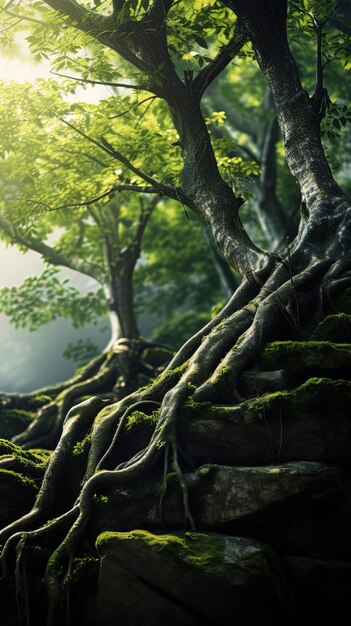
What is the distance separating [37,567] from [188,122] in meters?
6.51

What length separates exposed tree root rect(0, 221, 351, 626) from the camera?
16.0 feet

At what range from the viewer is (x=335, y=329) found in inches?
226

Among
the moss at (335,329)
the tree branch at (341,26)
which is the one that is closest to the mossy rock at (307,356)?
the moss at (335,329)

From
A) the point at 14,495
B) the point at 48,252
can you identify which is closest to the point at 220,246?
the point at 14,495

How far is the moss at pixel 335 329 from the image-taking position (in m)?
5.66

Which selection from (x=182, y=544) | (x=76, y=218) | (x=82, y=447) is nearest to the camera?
(x=182, y=544)

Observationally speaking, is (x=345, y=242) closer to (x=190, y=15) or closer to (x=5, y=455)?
(x=190, y=15)

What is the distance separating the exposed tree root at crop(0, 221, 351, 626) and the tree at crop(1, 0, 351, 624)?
Result: 0.04 ft

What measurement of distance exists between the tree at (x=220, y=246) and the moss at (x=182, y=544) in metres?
0.23

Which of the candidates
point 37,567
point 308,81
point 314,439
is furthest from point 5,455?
point 308,81

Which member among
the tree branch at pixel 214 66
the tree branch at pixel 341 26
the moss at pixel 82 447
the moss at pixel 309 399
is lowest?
the moss at pixel 309 399

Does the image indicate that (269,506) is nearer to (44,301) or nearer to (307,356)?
(307,356)

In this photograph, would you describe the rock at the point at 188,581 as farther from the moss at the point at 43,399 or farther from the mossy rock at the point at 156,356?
the mossy rock at the point at 156,356

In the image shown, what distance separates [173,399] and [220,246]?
319 cm
